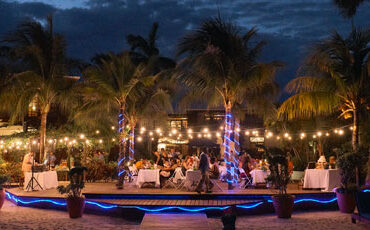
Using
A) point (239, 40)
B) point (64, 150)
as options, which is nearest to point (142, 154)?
point (64, 150)

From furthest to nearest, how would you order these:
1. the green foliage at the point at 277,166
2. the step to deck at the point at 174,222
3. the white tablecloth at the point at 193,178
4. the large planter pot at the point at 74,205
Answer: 1. the white tablecloth at the point at 193,178
2. the large planter pot at the point at 74,205
3. the green foliage at the point at 277,166
4. the step to deck at the point at 174,222

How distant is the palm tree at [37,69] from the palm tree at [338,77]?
31.6ft

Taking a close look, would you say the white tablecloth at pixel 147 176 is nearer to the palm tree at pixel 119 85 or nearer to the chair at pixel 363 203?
the palm tree at pixel 119 85

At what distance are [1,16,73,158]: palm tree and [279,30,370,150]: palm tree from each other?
9631 millimetres

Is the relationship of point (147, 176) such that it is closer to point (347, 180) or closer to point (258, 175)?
point (258, 175)

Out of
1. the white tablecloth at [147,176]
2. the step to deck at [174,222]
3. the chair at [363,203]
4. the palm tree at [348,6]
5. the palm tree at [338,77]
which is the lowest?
the step to deck at [174,222]

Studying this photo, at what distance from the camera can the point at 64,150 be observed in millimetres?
27391

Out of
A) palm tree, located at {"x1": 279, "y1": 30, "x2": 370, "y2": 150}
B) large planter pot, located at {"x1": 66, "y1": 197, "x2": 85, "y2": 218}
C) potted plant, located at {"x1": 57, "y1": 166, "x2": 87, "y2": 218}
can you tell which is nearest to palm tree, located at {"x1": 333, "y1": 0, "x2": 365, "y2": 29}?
palm tree, located at {"x1": 279, "y1": 30, "x2": 370, "y2": 150}

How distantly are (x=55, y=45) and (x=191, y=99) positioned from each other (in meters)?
6.48

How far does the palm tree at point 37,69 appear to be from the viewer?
1752 cm

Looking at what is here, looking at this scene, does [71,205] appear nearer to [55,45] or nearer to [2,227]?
[2,227]

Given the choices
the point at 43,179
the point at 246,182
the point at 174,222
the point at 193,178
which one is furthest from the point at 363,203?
the point at 43,179

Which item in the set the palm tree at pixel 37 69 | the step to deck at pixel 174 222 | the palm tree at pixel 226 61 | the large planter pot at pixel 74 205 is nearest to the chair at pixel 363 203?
the step to deck at pixel 174 222

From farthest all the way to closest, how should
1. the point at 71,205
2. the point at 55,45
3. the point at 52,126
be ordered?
the point at 52,126
the point at 55,45
the point at 71,205
